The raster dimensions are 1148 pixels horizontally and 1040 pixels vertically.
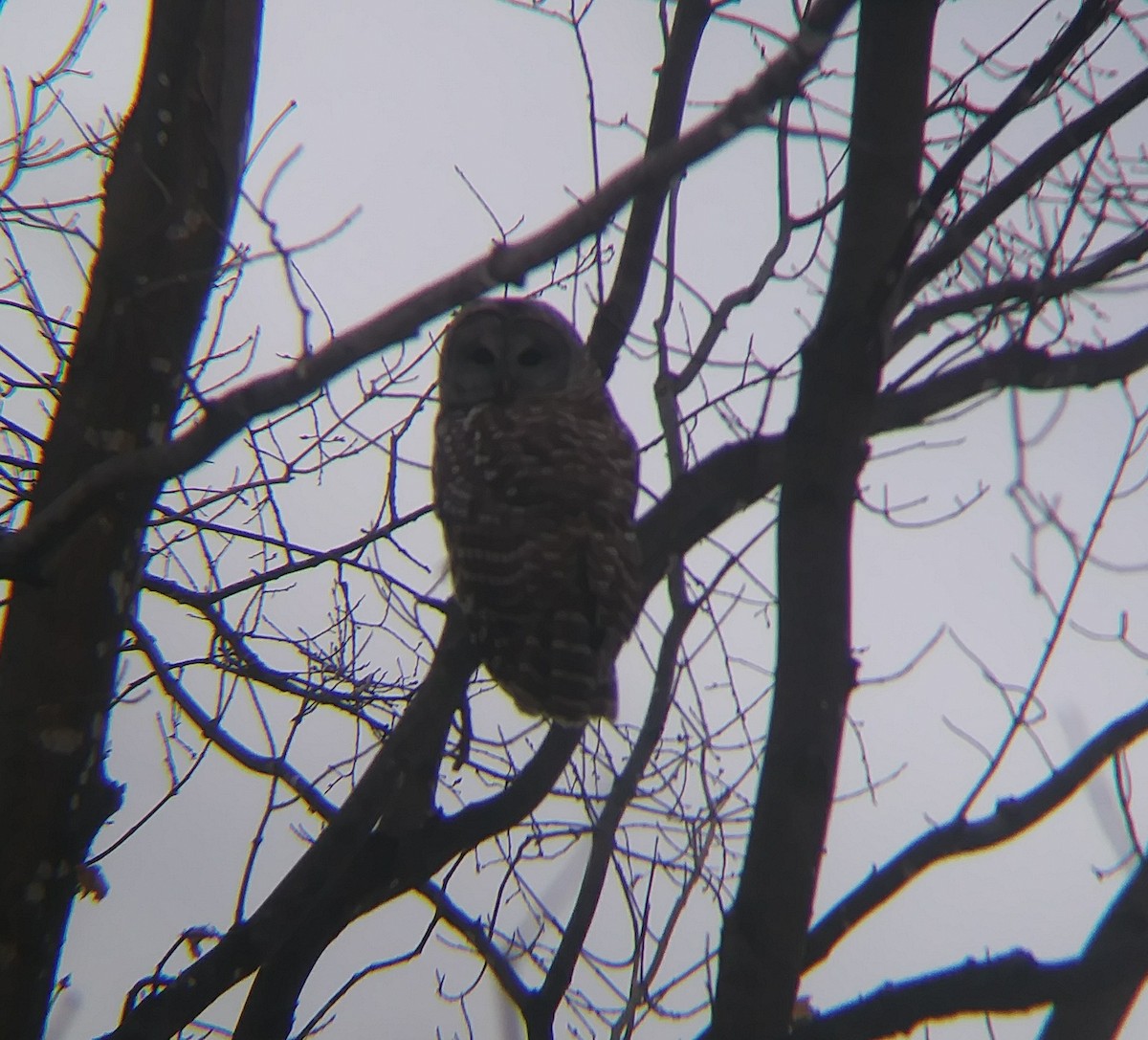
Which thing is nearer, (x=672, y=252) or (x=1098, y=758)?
(x=1098, y=758)

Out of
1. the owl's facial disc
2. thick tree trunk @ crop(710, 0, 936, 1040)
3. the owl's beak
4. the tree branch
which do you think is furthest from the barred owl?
the tree branch

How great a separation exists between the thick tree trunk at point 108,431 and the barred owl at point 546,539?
1170 mm

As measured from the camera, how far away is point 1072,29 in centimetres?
187

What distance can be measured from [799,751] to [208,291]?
5.93ft

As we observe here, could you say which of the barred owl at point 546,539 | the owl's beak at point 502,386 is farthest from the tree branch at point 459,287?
the owl's beak at point 502,386

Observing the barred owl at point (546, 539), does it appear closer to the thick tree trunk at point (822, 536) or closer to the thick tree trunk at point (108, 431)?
the thick tree trunk at point (108, 431)

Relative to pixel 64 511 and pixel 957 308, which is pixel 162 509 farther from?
pixel 957 308

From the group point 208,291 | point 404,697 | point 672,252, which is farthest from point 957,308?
point 404,697

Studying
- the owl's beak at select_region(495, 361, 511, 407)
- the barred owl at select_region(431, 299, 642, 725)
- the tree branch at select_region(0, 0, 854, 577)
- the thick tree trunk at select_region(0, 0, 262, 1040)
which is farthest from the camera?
the owl's beak at select_region(495, 361, 511, 407)

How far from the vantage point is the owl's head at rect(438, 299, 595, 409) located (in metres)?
4.67

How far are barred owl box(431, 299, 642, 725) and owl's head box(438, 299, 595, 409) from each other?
200 millimetres

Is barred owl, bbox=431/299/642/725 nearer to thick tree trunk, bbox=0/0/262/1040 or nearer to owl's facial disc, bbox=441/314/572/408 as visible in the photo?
owl's facial disc, bbox=441/314/572/408

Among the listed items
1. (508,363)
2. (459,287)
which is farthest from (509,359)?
(459,287)

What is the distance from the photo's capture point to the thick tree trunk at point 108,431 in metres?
2.41
